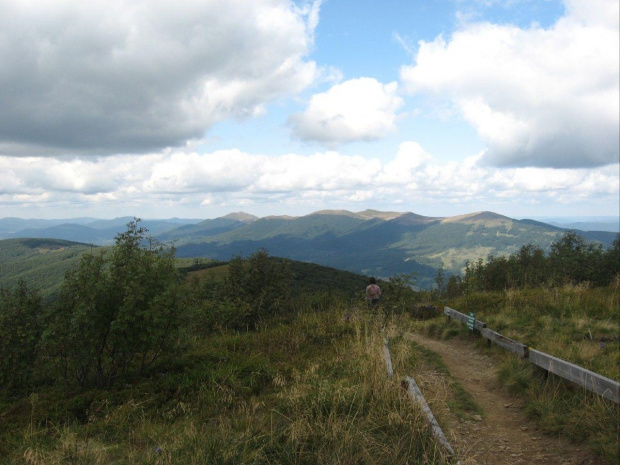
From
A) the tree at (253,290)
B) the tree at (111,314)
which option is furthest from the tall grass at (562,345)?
the tree at (111,314)

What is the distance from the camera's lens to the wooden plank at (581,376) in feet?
14.5

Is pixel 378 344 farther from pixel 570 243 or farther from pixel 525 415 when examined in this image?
pixel 570 243

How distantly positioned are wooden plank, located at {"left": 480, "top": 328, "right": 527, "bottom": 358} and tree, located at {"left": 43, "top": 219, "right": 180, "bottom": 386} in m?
6.94

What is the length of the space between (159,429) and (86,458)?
1.23m

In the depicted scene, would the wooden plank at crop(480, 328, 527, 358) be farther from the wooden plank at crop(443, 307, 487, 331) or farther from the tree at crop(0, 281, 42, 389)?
the tree at crop(0, 281, 42, 389)

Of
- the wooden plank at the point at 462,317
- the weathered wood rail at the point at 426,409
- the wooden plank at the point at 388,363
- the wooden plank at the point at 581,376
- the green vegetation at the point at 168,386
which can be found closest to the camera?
the weathered wood rail at the point at 426,409

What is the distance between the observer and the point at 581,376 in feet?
16.5

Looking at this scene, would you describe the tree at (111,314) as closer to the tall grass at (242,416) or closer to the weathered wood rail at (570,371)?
the tall grass at (242,416)

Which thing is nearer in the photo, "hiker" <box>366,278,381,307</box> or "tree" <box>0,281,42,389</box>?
"tree" <box>0,281,42,389</box>

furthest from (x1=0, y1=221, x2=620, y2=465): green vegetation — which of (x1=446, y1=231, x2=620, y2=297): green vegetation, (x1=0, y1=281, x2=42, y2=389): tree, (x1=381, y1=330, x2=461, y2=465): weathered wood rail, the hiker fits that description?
(x1=446, y1=231, x2=620, y2=297): green vegetation

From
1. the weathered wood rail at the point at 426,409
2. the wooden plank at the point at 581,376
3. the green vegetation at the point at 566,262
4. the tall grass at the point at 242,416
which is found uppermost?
the wooden plank at the point at 581,376

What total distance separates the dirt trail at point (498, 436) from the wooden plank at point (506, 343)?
2.10ft

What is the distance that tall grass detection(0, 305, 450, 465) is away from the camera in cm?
388

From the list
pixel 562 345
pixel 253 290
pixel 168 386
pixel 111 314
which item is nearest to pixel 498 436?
pixel 562 345
